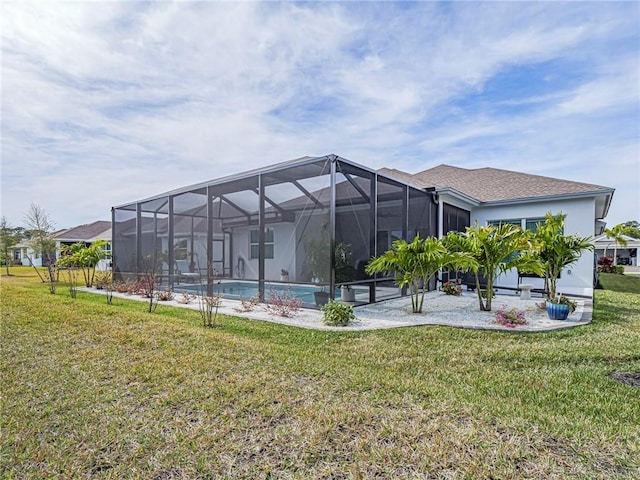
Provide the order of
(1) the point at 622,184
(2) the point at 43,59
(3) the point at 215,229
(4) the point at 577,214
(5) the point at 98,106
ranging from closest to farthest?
(2) the point at 43,59 → (5) the point at 98,106 → (3) the point at 215,229 → (4) the point at 577,214 → (1) the point at 622,184

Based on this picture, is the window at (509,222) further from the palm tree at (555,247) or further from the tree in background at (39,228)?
the tree in background at (39,228)

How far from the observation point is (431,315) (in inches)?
294

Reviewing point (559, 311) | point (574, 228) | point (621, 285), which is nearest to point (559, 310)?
point (559, 311)

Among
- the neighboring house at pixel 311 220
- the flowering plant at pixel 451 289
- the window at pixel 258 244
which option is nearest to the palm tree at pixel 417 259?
the neighboring house at pixel 311 220

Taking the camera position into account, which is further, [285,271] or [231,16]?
[285,271]

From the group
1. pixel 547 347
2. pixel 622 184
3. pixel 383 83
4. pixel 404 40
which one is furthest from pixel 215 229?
pixel 622 184

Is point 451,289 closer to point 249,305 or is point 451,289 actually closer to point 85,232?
point 249,305

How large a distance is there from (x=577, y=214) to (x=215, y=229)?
12.3m

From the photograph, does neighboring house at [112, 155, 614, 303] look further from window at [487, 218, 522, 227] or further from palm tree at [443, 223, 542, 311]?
palm tree at [443, 223, 542, 311]

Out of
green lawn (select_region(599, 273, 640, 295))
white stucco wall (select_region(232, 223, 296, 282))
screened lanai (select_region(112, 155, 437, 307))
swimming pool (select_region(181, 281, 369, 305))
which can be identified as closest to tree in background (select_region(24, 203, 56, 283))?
screened lanai (select_region(112, 155, 437, 307))

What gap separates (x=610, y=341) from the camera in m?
5.25

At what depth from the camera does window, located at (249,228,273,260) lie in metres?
9.15

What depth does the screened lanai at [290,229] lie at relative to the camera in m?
8.05

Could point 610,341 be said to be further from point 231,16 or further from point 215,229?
point 215,229
